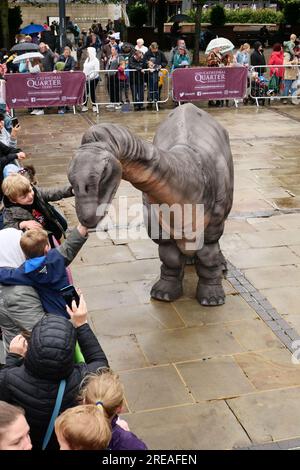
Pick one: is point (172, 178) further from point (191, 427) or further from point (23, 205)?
point (191, 427)

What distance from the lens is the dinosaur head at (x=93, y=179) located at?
369cm

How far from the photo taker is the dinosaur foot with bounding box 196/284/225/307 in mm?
6289

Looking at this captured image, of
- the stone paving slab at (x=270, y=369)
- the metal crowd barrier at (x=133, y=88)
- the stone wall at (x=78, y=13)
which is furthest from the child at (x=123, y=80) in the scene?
the stone wall at (x=78, y=13)

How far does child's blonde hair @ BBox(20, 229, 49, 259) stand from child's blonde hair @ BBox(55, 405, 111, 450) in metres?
1.76

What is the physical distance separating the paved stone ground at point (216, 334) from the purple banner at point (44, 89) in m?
6.21

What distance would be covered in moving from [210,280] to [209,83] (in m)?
10.2

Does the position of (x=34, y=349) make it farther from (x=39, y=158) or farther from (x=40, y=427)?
(x=39, y=158)

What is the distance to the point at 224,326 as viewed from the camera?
594cm

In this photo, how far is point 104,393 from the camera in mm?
2967

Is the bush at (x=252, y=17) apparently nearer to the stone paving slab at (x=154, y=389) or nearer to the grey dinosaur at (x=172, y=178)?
the grey dinosaur at (x=172, y=178)

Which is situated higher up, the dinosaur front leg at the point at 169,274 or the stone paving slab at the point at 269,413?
the dinosaur front leg at the point at 169,274

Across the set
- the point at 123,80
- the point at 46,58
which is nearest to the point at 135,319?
the point at 123,80

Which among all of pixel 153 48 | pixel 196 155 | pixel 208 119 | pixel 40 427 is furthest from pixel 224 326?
pixel 153 48
